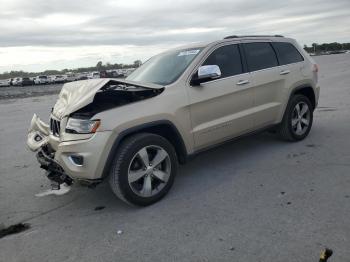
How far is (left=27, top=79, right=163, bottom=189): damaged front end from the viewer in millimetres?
4059

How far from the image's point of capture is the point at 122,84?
4434 millimetres

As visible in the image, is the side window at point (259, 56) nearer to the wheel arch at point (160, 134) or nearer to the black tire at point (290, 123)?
the black tire at point (290, 123)

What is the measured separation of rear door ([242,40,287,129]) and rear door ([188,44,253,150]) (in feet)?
0.57

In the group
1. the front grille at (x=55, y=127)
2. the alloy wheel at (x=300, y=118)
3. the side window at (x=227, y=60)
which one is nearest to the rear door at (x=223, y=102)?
the side window at (x=227, y=60)

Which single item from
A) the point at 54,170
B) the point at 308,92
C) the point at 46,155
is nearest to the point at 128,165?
the point at 54,170

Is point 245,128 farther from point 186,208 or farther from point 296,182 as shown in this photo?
point 186,208

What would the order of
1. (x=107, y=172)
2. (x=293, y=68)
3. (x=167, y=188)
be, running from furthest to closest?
(x=293, y=68) < (x=167, y=188) < (x=107, y=172)

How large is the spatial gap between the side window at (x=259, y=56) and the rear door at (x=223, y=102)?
0.75 feet

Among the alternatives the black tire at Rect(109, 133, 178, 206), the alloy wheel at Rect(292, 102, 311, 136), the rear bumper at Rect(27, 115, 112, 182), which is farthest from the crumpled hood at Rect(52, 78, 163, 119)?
the alloy wheel at Rect(292, 102, 311, 136)

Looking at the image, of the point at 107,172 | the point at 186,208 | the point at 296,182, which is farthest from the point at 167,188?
the point at 296,182

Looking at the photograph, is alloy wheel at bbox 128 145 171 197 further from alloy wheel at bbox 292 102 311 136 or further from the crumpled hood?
alloy wheel at bbox 292 102 311 136

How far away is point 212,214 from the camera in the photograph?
4102 mm

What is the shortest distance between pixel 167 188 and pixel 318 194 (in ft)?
5.66

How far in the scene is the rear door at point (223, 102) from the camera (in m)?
4.92
